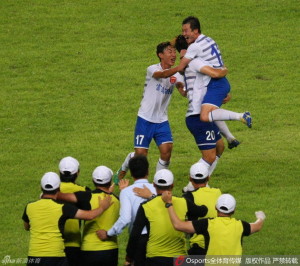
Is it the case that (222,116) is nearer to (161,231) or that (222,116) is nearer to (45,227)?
(161,231)

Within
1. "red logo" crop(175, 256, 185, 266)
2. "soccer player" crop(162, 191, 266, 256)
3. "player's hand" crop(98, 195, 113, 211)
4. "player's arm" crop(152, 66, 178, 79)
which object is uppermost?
"player's arm" crop(152, 66, 178, 79)

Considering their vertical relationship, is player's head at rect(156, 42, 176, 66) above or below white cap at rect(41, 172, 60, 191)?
above

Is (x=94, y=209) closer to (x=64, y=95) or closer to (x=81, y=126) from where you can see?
(x=81, y=126)

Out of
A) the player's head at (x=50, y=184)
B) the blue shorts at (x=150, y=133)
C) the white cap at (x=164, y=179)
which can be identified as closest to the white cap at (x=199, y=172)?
the white cap at (x=164, y=179)

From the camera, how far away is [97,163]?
22641mm

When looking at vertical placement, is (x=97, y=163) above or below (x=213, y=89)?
below

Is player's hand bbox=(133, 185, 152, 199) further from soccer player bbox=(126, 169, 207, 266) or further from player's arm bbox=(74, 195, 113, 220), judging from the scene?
player's arm bbox=(74, 195, 113, 220)

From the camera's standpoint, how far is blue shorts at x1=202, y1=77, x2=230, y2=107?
18859 millimetres

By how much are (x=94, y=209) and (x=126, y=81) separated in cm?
1442

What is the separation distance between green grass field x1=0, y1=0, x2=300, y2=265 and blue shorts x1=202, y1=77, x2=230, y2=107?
2.03 meters

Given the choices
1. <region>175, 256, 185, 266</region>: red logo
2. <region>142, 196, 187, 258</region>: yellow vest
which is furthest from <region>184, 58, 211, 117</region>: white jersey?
<region>175, 256, 185, 266</region>: red logo

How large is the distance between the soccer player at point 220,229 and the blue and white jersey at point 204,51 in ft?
18.6

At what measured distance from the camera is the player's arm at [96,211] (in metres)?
14.2

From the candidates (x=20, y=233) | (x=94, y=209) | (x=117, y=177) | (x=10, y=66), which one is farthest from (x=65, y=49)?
(x=94, y=209)
